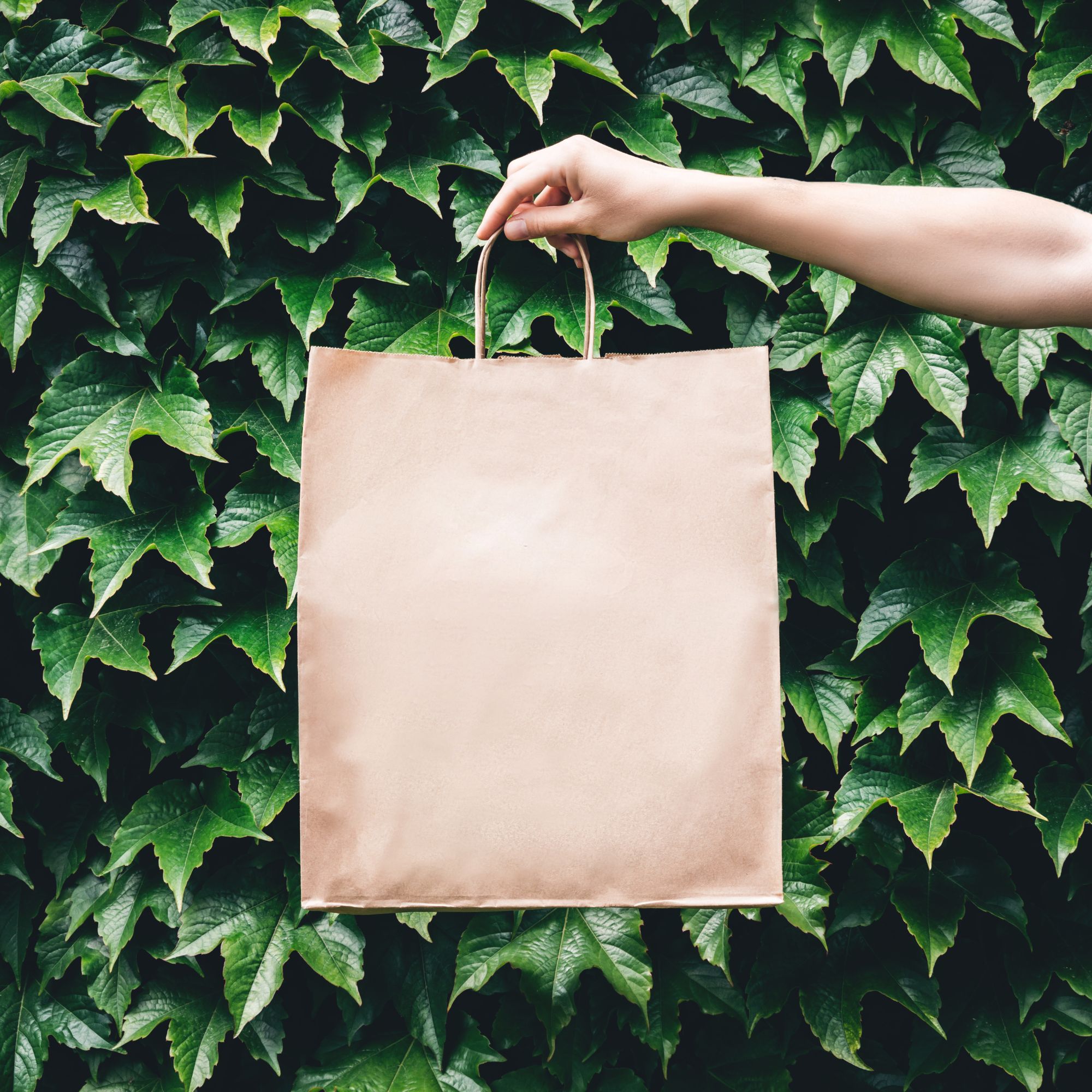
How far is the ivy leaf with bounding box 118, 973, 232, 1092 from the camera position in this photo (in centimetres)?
112

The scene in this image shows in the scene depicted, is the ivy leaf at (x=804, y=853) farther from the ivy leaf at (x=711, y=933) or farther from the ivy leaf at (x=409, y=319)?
the ivy leaf at (x=409, y=319)

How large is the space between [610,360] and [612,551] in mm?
142

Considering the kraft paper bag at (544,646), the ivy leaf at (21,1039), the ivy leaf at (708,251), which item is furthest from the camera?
the ivy leaf at (21,1039)

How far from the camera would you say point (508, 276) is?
43.2 inches

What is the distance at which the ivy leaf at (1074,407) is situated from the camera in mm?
1059

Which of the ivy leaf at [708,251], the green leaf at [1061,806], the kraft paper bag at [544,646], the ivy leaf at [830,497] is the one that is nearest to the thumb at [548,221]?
the kraft paper bag at [544,646]

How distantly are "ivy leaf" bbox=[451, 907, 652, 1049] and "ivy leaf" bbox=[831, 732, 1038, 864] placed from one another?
286 millimetres

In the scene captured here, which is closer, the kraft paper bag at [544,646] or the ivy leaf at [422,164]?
the kraft paper bag at [544,646]

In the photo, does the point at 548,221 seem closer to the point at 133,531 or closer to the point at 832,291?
the point at 832,291

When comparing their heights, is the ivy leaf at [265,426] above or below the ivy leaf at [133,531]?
above

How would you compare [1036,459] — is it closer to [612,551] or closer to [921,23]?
[921,23]

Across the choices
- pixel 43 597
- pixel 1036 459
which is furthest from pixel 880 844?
pixel 43 597

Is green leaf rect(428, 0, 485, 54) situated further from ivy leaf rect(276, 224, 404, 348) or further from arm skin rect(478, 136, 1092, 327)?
arm skin rect(478, 136, 1092, 327)

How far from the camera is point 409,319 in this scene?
1.11 m
